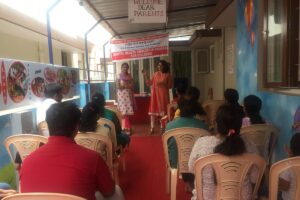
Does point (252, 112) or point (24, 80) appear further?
point (24, 80)

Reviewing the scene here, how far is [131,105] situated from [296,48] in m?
3.55

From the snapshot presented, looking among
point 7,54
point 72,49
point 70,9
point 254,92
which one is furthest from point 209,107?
point 72,49

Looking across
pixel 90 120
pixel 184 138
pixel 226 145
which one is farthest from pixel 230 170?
pixel 90 120

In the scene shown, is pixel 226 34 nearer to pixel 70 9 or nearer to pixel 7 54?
pixel 70 9

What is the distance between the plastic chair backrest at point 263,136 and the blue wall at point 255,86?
288 millimetres

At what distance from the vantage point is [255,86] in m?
3.53

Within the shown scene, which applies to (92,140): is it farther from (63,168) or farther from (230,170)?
(230,170)

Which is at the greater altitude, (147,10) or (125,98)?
(147,10)

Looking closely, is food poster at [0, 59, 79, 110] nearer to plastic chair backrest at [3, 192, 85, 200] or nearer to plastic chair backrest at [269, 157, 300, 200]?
plastic chair backrest at [3, 192, 85, 200]

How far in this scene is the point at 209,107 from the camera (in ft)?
13.5

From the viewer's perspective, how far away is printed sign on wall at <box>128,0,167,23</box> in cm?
429

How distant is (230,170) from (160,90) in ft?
12.7

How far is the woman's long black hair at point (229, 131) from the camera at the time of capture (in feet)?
5.03

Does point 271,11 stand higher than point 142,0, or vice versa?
point 142,0
